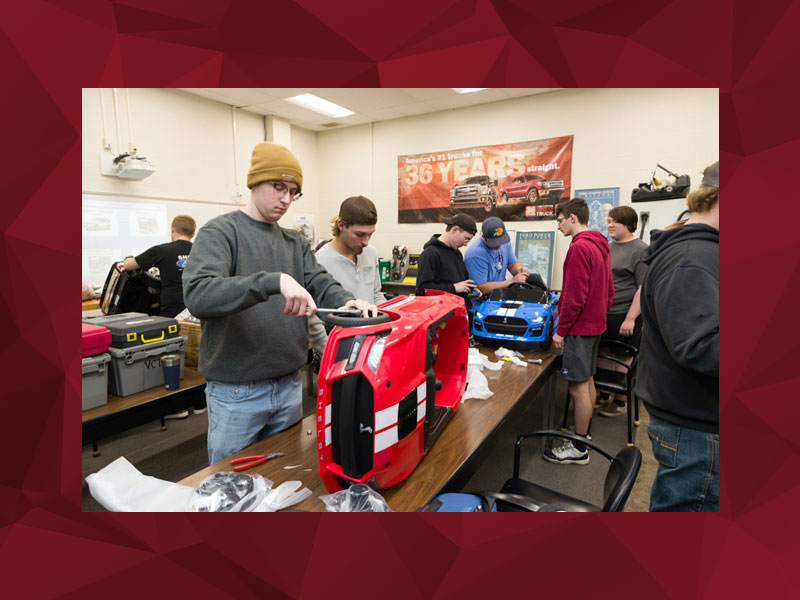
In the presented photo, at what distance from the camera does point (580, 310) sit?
252 centimetres

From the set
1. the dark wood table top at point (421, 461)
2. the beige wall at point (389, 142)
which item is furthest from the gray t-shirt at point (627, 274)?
the dark wood table top at point (421, 461)

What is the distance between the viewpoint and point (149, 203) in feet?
16.5

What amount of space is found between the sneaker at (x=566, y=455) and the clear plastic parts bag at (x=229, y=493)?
7.42 ft

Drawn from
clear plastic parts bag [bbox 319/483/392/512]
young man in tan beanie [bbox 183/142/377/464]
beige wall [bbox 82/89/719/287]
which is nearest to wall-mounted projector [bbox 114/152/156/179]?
beige wall [bbox 82/89/719/287]

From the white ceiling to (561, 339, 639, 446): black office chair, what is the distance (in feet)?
11.4

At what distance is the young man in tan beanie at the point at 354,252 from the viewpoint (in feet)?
6.75

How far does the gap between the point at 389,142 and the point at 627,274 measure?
14.2ft

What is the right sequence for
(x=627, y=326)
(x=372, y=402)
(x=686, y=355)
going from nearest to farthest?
(x=372, y=402), (x=686, y=355), (x=627, y=326)

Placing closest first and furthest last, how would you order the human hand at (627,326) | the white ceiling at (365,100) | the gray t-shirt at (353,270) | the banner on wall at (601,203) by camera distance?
the gray t-shirt at (353,270) < the human hand at (627,326) < the banner on wall at (601,203) < the white ceiling at (365,100)

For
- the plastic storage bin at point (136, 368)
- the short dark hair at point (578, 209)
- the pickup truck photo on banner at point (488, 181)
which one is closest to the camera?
the plastic storage bin at point (136, 368)

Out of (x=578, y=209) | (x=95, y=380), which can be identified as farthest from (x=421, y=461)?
(x=578, y=209)

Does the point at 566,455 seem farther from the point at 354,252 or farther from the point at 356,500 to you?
the point at 356,500

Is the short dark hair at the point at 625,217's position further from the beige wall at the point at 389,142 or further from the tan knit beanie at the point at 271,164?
the tan knit beanie at the point at 271,164

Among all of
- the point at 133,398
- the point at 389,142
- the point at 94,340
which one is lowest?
the point at 133,398
